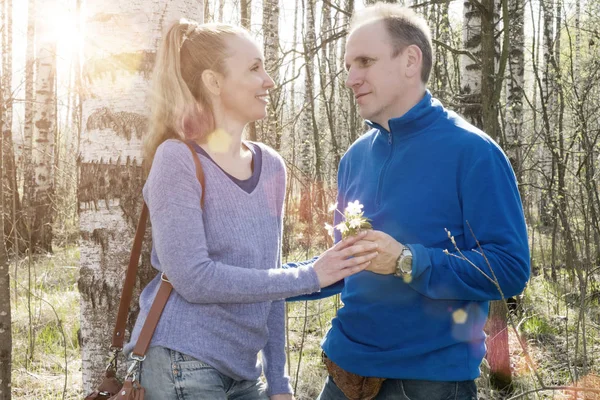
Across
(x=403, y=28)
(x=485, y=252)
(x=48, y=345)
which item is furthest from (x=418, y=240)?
(x=48, y=345)

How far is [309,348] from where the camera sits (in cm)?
474

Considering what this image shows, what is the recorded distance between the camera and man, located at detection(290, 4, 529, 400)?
5.89 feet

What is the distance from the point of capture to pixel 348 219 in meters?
1.79

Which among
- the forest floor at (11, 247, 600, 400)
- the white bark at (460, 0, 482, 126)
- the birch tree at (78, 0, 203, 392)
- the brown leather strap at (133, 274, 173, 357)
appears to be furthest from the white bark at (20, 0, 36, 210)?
the brown leather strap at (133, 274, 173, 357)

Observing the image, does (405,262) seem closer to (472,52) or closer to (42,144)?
(472,52)

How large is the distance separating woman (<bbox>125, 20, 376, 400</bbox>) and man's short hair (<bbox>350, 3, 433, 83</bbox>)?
0.58 metres

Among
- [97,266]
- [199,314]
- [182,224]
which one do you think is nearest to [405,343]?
[199,314]

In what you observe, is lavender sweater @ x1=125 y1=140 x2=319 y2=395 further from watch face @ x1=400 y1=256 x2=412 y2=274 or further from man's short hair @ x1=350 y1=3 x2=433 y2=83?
man's short hair @ x1=350 y1=3 x2=433 y2=83

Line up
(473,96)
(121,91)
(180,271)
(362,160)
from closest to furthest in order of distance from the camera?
1. (180,271)
2. (121,91)
3. (362,160)
4. (473,96)

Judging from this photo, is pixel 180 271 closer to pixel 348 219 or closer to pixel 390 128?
pixel 348 219

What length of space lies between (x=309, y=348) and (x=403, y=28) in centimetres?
325

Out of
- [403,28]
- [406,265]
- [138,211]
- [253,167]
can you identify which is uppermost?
[403,28]

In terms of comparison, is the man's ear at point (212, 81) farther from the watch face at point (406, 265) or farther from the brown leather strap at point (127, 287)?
the watch face at point (406, 265)

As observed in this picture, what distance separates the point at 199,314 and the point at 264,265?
289 mm
